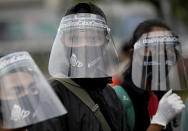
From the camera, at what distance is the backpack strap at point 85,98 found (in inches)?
85.9

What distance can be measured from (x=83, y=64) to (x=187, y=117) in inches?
34.3

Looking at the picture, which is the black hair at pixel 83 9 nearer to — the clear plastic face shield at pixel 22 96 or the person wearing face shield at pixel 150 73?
the person wearing face shield at pixel 150 73

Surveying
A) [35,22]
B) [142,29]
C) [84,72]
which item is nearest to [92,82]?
[84,72]

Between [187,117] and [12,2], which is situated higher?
[12,2]

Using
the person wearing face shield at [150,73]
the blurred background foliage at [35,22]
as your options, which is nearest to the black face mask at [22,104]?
the person wearing face shield at [150,73]

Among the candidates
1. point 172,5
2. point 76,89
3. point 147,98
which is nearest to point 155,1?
point 172,5

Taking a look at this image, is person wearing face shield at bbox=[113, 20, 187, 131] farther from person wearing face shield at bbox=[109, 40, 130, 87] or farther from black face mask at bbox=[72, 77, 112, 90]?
black face mask at bbox=[72, 77, 112, 90]

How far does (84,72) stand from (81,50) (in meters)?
0.14

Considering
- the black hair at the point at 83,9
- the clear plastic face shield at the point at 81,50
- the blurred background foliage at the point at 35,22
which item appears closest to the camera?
the clear plastic face shield at the point at 81,50

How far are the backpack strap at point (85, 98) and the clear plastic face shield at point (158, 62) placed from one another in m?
0.60

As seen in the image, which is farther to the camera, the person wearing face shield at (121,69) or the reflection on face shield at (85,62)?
the person wearing face shield at (121,69)

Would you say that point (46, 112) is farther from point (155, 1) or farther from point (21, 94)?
point (155, 1)

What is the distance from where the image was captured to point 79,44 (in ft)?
7.50

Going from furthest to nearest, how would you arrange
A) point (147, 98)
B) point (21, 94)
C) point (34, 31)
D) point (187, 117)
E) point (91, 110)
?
point (34, 31) → point (147, 98) → point (187, 117) → point (91, 110) → point (21, 94)
